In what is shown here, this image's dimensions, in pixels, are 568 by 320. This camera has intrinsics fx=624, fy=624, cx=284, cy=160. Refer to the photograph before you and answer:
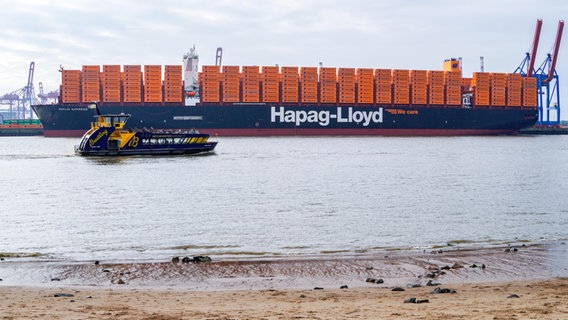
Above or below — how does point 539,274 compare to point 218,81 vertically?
below

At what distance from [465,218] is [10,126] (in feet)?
345

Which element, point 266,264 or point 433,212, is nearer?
point 266,264

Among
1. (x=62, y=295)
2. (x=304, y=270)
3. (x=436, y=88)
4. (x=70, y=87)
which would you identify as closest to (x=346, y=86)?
(x=436, y=88)

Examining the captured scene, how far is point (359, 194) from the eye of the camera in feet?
82.6

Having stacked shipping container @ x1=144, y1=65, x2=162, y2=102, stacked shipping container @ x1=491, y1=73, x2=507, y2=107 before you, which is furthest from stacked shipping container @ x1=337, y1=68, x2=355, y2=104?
stacked shipping container @ x1=144, y1=65, x2=162, y2=102

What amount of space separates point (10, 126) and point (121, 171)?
82.9 metres

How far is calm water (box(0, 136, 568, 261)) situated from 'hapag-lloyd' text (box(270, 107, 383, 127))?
47.0m

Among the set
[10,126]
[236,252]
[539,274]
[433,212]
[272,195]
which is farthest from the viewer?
[10,126]

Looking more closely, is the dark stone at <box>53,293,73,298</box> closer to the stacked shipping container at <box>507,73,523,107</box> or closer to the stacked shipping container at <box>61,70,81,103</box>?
the stacked shipping container at <box>61,70,81,103</box>

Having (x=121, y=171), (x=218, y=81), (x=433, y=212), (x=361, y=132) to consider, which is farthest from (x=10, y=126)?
(x=433, y=212)

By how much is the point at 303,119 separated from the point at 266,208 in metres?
66.9

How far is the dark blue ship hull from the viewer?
81.9 metres

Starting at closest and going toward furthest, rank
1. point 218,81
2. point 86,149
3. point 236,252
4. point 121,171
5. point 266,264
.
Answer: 1. point 266,264
2. point 236,252
3. point 121,171
4. point 86,149
5. point 218,81

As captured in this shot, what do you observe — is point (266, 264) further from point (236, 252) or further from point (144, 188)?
point (144, 188)
